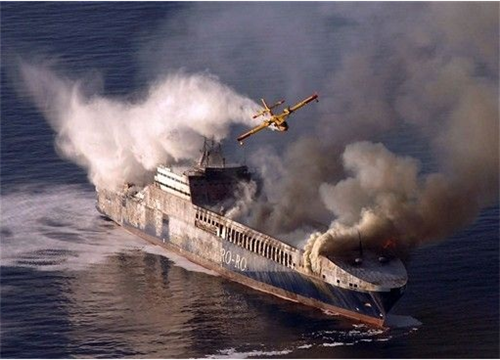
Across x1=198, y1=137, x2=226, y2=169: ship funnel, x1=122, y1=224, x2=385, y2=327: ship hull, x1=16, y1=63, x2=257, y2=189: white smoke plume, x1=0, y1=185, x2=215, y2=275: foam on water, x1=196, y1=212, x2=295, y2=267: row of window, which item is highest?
x1=16, y1=63, x2=257, y2=189: white smoke plume

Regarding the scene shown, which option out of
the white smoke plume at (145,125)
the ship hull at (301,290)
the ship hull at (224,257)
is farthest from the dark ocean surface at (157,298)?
the white smoke plume at (145,125)

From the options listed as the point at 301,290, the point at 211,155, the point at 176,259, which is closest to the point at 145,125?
the point at 211,155

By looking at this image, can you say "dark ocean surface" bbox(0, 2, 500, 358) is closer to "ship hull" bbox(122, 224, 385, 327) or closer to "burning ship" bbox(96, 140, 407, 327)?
"ship hull" bbox(122, 224, 385, 327)

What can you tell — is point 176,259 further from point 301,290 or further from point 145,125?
point 301,290

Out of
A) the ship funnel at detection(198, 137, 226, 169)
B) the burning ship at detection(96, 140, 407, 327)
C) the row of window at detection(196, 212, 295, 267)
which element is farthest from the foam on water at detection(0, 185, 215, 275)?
the ship funnel at detection(198, 137, 226, 169)

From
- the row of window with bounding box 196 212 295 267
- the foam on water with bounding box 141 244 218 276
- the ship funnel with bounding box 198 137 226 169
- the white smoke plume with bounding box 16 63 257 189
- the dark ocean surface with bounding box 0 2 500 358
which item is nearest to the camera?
the dark ocean surface with bounding box 0 2 500 358
